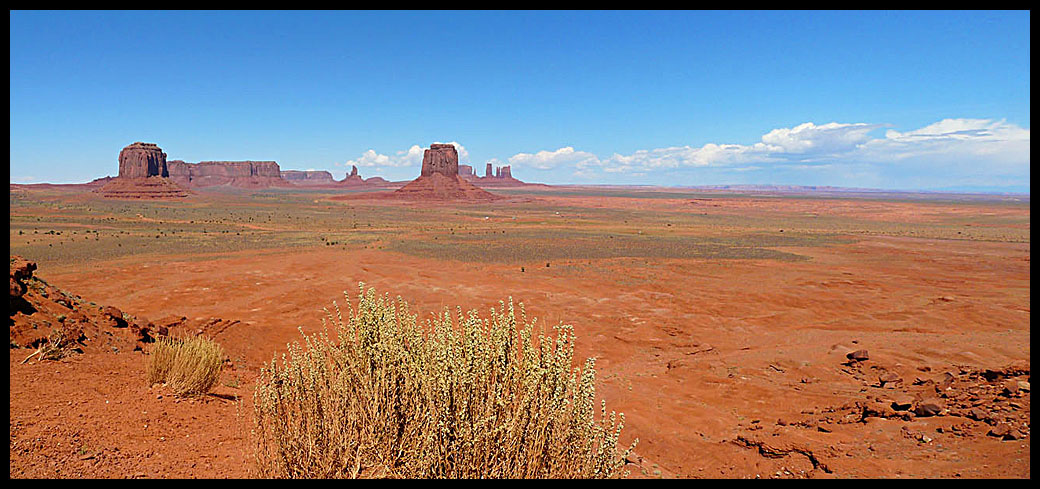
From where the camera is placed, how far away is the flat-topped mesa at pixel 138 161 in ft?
354

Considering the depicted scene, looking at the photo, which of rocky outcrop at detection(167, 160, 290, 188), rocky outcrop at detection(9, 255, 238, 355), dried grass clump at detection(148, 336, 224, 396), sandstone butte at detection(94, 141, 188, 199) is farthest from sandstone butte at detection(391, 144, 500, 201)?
rocky outcrop at detection(167, 160, 290, 188)

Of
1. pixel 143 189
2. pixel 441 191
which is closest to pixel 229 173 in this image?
pixel 143 189

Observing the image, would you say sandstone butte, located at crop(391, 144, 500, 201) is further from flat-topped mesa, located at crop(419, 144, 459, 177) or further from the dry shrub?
the dry shrub

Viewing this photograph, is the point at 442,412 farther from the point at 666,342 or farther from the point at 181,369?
the point at 666,342

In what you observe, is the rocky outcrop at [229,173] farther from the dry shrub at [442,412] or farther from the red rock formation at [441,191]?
the dry shrub at [442,412]

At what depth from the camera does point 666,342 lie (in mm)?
11227

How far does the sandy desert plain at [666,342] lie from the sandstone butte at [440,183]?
73.4 m

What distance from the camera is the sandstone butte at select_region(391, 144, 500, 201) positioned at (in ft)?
342

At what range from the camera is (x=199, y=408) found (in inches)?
187

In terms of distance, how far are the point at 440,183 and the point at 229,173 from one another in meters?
120

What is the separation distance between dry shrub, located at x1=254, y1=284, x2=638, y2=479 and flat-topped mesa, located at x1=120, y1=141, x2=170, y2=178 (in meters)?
130

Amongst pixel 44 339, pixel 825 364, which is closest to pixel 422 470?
pixel 44 339

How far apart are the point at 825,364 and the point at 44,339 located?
11.0 meters
